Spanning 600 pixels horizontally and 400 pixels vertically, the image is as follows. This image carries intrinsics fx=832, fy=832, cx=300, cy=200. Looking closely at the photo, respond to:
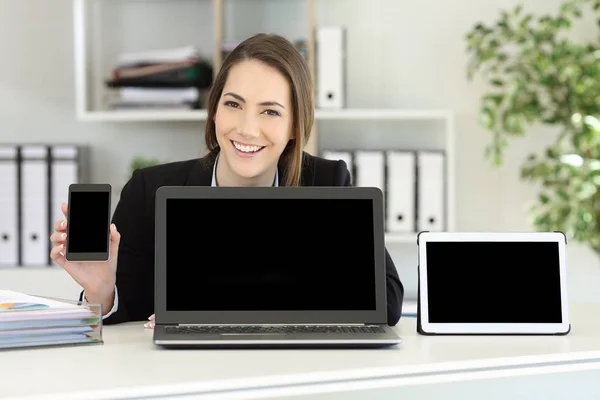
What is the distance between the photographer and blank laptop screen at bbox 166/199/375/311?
1384 millimetres

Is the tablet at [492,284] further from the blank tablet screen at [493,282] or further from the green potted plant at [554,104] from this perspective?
the green potted plant at [554,104]

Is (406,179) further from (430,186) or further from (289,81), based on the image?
(289,81)

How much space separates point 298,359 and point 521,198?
7.31ft

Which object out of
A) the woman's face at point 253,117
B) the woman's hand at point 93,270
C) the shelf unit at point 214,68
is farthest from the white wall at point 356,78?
the woman's hand at point 93,270

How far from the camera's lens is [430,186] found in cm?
295

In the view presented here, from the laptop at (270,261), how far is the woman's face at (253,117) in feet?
1.23

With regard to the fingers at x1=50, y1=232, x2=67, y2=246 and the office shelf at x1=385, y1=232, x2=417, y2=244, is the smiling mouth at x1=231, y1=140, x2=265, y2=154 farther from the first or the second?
the office shelf at x1=385, y1=232, x2=417, y2=244

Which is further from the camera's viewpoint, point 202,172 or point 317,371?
point 202,172

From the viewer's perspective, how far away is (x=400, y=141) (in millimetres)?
3238

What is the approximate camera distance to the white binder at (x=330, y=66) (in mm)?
2939

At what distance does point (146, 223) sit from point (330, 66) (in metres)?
1.35

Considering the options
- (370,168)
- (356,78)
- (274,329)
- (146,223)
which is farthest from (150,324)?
(356,78)

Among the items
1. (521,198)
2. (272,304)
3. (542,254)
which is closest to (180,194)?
(272,304)

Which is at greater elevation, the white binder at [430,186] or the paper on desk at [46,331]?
the white binder at [430,186]
